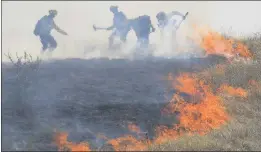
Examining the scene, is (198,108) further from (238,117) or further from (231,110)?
(238,117)

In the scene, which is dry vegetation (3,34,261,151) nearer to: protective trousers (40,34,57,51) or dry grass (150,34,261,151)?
dry grass (150,34,261,151)

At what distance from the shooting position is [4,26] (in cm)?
1138

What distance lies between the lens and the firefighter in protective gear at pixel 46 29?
38.4 ft

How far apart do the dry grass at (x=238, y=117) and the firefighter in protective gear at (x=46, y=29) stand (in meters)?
4.04

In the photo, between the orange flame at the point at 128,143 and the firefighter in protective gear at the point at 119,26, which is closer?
the orange flame at the point at 128,143

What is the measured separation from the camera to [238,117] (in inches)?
444

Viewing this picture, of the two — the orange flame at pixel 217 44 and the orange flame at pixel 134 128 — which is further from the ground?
the orange flame at pixel 217 44

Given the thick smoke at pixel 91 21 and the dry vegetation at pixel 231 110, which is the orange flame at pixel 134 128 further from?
the thick smoke at pixel 91 21

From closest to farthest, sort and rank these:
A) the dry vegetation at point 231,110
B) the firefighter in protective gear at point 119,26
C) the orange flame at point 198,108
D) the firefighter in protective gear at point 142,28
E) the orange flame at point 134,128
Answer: the dry vegetation at point 231,110
the orange flame at point 134,128
the orange flame at point 198,108
the firefighter in protective gear at point 119,26
the firefighter in protective gear at point 142,28

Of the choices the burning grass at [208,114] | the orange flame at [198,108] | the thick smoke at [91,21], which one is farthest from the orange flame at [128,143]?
the thick smoke at [91,21]

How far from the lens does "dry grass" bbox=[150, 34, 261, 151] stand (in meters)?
10.0

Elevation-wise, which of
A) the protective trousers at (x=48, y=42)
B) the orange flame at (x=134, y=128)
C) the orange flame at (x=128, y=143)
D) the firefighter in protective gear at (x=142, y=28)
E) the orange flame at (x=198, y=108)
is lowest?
the orange flame at (x=128, y=143)

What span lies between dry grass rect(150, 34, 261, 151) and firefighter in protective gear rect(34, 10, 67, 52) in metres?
4.04

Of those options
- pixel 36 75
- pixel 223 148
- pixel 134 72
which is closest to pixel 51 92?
pixel 36 75
